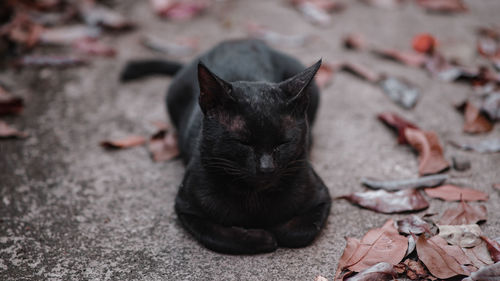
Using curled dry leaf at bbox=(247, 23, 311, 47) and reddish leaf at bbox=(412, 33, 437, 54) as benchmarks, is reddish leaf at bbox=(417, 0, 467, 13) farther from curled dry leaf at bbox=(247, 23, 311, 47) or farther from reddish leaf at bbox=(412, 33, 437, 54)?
curled dry leaf at bbox=(247, 23, 311, 47)

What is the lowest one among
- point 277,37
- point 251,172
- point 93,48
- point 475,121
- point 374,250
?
point 93,48

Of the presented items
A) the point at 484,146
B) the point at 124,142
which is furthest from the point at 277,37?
the point at 484,146

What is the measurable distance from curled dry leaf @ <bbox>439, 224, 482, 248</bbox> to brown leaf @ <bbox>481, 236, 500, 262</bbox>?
0.12 ft

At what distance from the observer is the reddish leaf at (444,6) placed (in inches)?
187

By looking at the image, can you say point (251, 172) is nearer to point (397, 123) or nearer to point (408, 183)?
point (408, 183)

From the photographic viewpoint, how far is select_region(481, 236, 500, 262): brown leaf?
1905 millimetres

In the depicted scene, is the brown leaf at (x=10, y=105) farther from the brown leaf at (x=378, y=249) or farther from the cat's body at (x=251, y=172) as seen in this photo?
the brown leaf at (x=378, y=249)

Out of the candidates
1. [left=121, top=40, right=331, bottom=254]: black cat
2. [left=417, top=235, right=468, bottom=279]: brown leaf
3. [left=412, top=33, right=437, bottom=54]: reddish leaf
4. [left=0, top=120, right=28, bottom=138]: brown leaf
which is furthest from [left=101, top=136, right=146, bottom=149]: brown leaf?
[left=412, top=33, right=437, bottom=54]: reddish leaf

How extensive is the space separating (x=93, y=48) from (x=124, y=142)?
1.43 metres

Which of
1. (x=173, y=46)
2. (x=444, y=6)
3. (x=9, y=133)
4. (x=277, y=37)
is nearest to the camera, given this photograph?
(x=9, y=133)

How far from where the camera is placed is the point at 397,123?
9.87 feet

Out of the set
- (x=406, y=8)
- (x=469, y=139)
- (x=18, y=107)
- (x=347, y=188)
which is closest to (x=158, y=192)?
(x=347, y=188)

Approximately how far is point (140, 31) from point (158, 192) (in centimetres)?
233

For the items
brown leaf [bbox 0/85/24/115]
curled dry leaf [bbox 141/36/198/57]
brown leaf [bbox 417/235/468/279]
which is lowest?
curled dry leaf [bbox 141/36/198/57]
